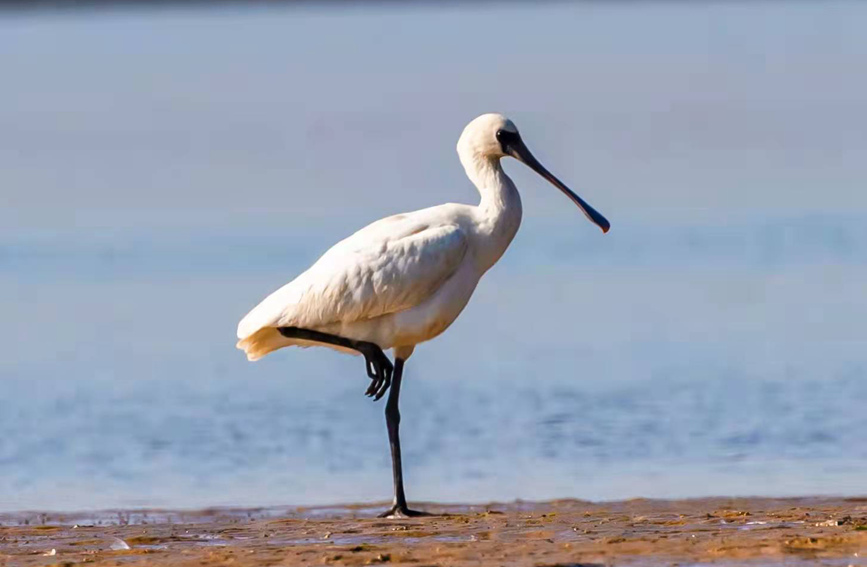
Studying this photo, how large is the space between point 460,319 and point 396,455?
7.69 m

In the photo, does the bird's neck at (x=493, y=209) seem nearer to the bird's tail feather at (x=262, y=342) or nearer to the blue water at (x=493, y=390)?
the bird's tail feather at (x=262, y=342)

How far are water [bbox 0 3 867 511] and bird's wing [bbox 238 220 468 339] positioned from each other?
1.35m

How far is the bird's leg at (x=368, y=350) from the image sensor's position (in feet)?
34.9

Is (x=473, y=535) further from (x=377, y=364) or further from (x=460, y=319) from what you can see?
(x=460, y=319)

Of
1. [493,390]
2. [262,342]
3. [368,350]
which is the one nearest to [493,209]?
[368,350]

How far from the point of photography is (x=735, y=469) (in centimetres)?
1199

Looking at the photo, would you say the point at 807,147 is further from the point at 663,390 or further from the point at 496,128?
the point at 496,128

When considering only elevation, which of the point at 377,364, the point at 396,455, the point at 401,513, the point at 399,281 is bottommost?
the point at 401,513

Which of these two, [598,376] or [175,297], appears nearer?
[598,376]

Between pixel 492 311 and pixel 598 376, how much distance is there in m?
3.50

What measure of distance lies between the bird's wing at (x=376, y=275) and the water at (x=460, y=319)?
135 centimetres

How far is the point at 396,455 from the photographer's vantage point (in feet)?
35.0

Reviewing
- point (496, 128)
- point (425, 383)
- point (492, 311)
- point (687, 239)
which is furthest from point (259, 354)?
point (687, 239)

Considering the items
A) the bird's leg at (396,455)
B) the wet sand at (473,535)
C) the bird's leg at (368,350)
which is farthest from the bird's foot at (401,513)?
the bird's leg at (368,350)
